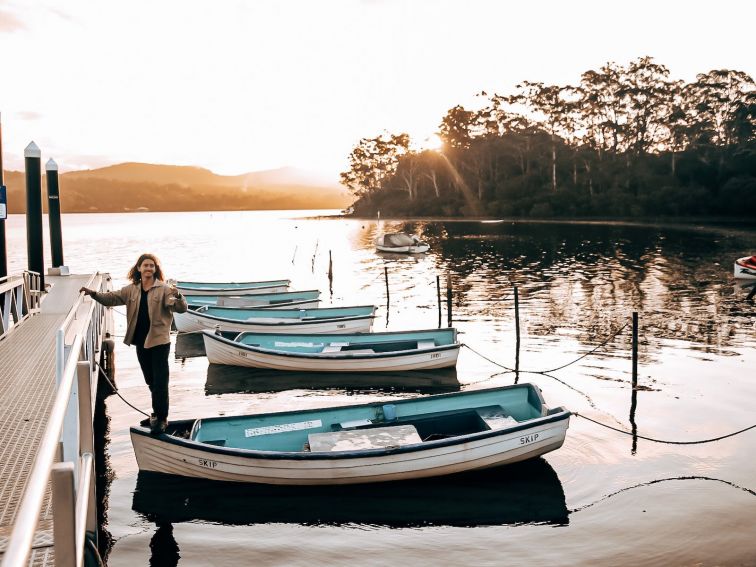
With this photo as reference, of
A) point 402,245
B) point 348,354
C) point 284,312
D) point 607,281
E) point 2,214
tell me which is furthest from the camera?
point 402,245

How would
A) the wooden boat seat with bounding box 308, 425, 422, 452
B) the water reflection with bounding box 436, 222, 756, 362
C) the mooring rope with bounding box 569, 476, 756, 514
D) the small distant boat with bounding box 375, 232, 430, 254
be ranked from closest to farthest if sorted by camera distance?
1. the mooring rope with bounding box 569, 476, 756, 514
2. the wooden boat seat with bounding box 308, 425, 422, 452
3. the water reflection with bounding box 436, 222, 756, 362
4. the small distant boat with bounding box 375, 232, 430, 254

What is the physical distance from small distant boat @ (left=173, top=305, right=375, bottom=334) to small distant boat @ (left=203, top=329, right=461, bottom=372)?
1725mm

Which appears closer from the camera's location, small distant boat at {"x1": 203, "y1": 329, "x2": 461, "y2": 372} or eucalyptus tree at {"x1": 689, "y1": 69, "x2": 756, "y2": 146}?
small distant boat at {"x1": 203, "y1": 329, "x2": 461, "y2": 372}

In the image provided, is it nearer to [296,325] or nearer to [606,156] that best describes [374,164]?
[606,156]

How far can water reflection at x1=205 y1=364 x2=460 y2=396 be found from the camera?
1781 cm

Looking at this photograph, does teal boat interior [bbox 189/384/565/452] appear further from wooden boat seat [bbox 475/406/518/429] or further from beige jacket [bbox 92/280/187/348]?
beige jacket [bbox 92/280/187/348]

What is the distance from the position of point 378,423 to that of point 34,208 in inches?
594

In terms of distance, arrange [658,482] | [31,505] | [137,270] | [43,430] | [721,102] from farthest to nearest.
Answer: [721,102]
[658,482]
[137,270]
[43,430]
[31,505]

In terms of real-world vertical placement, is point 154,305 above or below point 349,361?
above

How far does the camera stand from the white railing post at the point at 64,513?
336 centimetres

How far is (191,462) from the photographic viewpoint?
10453mm

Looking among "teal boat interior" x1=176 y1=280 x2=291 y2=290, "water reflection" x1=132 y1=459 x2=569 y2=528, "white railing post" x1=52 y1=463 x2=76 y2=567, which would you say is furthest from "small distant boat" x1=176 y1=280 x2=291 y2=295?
"white railing post" x1=52 y1=463 x2=76 y2=567

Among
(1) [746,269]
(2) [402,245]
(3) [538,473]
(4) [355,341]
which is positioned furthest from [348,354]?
(2) [402,245]

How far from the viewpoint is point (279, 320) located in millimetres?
22500
